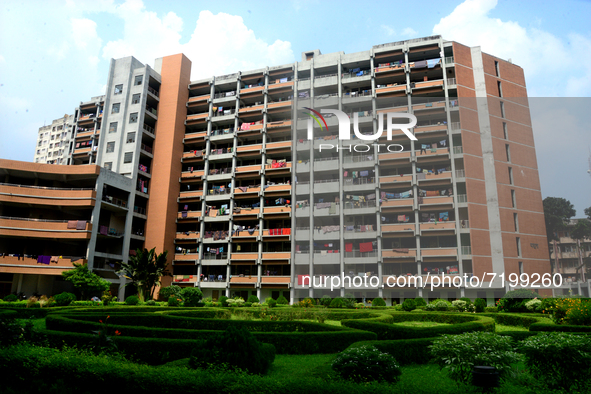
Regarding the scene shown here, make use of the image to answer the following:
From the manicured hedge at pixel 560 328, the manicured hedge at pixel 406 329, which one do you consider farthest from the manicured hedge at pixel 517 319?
the manicured hedge at pixel 406 329

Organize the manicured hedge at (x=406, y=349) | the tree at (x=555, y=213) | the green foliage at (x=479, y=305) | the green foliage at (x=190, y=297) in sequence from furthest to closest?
the tree at (x=555, y=213), the green foliage at (x=190, y=297), the green foliage at (x=479, y=305), the manicured hedge at (x=406, y=349)

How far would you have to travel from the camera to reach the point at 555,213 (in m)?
63.2

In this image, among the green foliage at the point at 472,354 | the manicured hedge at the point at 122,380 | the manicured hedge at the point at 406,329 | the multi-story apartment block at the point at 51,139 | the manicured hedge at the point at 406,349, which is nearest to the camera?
the manicured hedge at the point at 122,380

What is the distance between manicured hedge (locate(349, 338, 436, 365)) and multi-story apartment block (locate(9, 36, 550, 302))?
131 ft

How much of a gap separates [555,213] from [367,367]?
6550 cm

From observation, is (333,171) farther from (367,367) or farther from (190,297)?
(367,367)

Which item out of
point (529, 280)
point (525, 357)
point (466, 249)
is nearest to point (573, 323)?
point (525, 357)

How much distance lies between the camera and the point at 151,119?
6738 cm

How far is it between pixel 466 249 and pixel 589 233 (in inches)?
1133

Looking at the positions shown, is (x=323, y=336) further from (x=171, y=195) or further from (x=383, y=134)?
(x=171, y=195)

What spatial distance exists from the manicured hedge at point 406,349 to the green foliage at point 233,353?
4571 millimetres

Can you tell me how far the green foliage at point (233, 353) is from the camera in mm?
11055

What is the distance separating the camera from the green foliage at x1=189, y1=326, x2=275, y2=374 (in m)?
11.1

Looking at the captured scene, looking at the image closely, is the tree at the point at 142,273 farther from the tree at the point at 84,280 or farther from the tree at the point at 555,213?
the tree at the point at 555,213
